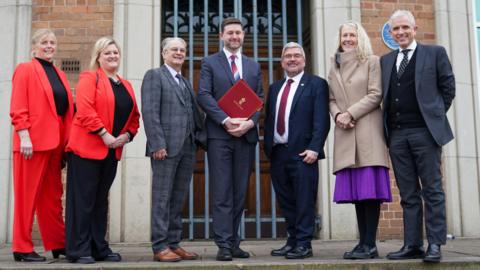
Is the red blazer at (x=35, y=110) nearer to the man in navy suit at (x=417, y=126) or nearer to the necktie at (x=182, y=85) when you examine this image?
the necktie at (x=182, y=85)

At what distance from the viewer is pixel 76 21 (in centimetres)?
681

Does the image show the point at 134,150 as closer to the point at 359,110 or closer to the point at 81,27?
the point at 81,27

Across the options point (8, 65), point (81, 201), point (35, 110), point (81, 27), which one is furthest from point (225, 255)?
point (8, 65)

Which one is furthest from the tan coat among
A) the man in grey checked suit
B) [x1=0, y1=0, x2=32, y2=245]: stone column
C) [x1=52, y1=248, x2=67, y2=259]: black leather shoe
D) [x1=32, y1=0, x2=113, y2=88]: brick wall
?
[x1=0, y1=0, x2=32, y2=245]: stone column

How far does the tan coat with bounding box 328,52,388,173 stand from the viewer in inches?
175

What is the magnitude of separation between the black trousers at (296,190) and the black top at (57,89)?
1.78m

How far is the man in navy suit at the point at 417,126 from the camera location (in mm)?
4223

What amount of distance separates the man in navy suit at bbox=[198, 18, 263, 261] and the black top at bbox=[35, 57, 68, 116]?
113 cm

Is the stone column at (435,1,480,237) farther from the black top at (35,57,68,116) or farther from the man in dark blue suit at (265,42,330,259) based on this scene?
the black top at (35,57,68,116)

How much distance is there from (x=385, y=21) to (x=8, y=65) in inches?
178

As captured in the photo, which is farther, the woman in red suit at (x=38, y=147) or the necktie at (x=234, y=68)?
the necktie at (x=234, y=68)

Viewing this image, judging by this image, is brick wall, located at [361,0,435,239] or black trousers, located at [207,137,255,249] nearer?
black trousers, located at [207,137,255,249]

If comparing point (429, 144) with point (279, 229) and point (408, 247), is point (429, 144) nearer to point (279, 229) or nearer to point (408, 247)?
point (408, 247)

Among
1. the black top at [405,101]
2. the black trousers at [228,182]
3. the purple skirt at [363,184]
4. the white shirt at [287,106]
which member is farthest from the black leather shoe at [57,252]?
the black top at [405,101]
